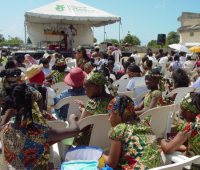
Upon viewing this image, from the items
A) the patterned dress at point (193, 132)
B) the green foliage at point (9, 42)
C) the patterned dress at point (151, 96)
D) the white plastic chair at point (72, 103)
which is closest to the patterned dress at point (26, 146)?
the patterned dress at point (193, 132)

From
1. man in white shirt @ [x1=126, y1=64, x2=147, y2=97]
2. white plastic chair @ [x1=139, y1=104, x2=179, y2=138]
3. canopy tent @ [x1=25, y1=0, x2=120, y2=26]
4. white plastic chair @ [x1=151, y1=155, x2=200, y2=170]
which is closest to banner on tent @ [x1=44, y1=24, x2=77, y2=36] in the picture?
canopy tent @ [x1=25, y1=0, x2=120, y2=26]

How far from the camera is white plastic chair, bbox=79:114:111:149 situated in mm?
3053

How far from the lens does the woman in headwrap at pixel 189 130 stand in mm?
2693

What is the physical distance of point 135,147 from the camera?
2404 millimetres

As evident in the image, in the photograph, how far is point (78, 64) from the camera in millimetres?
7227

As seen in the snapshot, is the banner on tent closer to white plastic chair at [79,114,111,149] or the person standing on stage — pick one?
the person standing on stage

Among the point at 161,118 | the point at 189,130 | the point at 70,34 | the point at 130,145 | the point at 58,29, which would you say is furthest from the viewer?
the point at 58,29

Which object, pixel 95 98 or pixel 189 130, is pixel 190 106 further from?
pixel 95 98

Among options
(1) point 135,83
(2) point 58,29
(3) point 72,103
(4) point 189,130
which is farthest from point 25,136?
(2) point 58,29

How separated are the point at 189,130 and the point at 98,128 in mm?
874

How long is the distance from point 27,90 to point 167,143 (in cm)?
131

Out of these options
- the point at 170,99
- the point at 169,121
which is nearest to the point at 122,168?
the point at 169,121

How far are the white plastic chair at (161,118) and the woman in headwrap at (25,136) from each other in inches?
55.5

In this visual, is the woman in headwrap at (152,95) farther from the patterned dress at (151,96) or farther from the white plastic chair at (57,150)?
the white plastic chair at (57,150)
